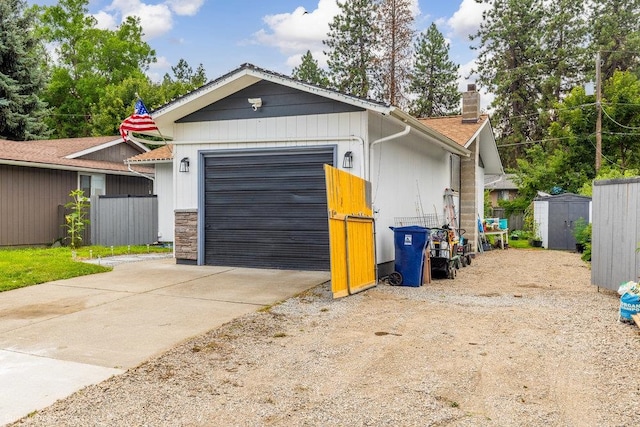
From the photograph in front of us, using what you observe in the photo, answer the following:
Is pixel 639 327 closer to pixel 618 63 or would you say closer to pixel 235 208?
pixel 235 208

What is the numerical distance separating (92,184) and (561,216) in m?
14.9

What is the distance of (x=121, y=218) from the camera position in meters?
14.5

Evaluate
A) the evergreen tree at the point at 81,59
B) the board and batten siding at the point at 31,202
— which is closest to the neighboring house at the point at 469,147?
the board and batten siding at the point at 31,202

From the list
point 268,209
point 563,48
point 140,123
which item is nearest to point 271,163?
point 268,209

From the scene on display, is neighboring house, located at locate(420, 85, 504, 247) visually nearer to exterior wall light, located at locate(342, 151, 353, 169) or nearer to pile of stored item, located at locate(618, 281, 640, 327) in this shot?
exterior wall light, located at locate(342, 151, 353, 169)

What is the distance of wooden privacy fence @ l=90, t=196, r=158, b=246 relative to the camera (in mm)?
14414

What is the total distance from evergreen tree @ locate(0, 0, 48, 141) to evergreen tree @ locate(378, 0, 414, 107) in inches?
694

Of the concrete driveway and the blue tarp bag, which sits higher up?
the blue tarp bag

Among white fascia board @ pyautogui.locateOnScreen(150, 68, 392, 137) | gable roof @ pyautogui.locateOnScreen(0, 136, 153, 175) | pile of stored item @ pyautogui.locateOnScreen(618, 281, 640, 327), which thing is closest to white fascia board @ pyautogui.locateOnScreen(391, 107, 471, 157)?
white fascia board @ pyautogui.locateOnScreen(150, 68, 392, 137)

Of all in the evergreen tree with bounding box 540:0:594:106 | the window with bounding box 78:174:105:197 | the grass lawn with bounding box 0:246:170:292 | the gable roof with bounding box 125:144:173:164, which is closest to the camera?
the grass lawn with bounding box 0:246:170:292

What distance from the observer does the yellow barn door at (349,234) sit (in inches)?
262

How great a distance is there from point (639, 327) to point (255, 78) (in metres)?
6.72

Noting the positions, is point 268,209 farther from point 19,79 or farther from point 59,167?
point 19,79

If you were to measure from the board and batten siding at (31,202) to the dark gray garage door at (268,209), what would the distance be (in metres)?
7.16
